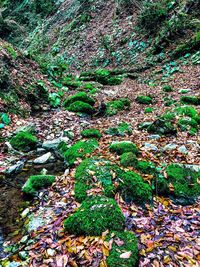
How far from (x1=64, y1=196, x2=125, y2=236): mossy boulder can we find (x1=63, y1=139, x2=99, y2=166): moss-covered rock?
5.26ft

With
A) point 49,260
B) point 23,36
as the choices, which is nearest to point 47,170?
point 49,260

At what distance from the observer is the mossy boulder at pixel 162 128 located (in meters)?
5.69

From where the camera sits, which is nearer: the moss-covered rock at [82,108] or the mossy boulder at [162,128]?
the mossy boulder at [162,128]

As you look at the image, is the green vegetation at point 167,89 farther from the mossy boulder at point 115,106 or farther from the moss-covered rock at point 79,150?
the moss-covered rock at point 79,150

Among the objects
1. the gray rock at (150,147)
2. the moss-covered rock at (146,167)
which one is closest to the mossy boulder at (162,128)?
the gray rock at (150,147)

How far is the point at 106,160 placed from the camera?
4230 millimetres

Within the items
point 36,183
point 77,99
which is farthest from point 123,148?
point 77,99

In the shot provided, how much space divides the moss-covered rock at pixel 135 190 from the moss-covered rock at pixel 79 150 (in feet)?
4.02

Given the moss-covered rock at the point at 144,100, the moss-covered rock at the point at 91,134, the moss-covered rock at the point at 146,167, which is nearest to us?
the moss-covered rock at the point at 146,167

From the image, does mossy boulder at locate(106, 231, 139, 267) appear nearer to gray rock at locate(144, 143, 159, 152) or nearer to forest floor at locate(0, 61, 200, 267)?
forest floor at locate(0, 61, 200, 267)

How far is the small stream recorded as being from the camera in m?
3.10

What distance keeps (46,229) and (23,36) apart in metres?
23.8

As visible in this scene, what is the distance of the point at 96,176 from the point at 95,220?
0.97 m

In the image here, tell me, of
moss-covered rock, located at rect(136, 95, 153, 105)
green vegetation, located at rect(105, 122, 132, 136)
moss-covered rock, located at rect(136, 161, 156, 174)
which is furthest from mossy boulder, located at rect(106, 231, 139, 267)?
moss-covered rock, located at rect(136, 95, 153, 105)
